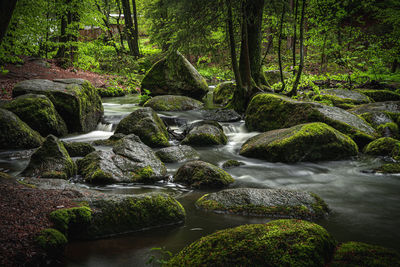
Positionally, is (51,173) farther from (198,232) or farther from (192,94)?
(192,94)

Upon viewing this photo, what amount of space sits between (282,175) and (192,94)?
10294 mm

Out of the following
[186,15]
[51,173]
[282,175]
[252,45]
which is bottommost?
[282,175]

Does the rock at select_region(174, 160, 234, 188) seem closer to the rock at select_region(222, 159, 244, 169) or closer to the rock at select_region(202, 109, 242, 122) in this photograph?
the rock at select_region(222, 159, 244, 169)

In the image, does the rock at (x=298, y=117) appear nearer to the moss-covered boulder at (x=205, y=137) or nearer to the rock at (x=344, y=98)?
the moss-covered boulder at (x=205, y=137)

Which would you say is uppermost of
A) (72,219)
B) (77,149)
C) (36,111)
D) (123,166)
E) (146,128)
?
(36,111)

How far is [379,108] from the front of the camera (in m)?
9.65

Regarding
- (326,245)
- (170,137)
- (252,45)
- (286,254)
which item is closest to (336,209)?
(326,245)

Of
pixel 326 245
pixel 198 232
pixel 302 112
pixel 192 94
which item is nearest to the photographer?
pixel 326 245

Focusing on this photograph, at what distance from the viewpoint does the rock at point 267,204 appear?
3945 mm

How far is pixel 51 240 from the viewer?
2.57 m

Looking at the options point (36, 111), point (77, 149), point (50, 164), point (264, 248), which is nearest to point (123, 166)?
point (50, 164)

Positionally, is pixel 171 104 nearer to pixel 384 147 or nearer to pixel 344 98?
pixel 344 98

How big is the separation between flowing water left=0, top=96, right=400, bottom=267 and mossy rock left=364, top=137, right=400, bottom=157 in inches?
13.0

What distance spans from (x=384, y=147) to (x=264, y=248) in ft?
20.8
